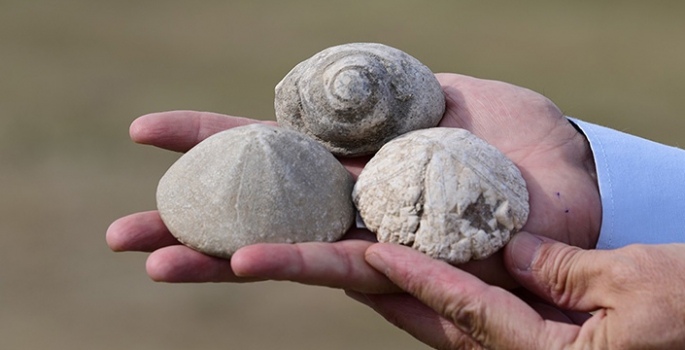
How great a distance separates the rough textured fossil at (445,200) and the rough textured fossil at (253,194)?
15cm

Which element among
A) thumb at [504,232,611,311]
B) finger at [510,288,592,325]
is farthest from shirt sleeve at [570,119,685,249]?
thumb at [504,232,611,311]

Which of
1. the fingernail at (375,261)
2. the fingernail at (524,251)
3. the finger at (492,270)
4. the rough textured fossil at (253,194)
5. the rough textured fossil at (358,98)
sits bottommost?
the finger at (492,270)

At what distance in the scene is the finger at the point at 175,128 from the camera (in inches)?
113

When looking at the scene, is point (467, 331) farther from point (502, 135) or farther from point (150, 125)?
point (150, 125)

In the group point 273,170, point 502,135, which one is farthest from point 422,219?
point 502,135

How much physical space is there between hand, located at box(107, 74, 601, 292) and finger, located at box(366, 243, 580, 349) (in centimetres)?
10

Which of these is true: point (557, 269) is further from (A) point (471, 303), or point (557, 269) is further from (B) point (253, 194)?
(B) point (253, 194)

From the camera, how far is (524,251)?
2.35 m

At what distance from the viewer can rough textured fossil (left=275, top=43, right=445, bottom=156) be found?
2.72 m

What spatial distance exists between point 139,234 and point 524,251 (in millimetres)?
1260

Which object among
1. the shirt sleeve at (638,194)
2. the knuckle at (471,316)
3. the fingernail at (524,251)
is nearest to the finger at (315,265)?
the knuckle at (471,316)

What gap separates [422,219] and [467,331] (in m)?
0.38

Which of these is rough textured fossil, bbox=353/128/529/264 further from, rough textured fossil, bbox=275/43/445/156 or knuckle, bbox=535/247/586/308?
rough textured fossil, bbox=275/43/445/156

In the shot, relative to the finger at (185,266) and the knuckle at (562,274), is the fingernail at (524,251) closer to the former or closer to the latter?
the knuckle at (562,274)
